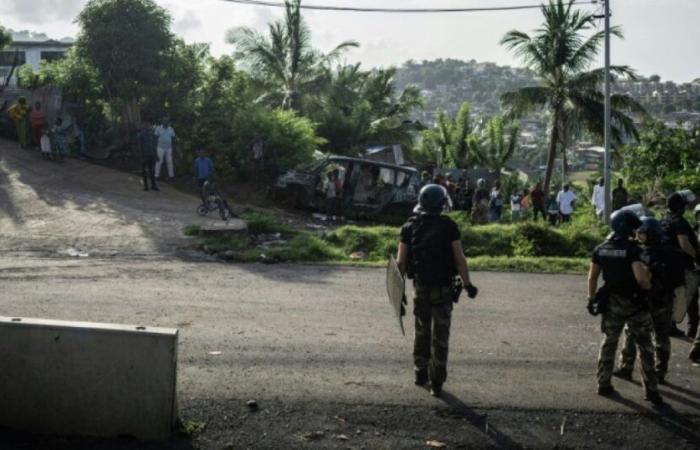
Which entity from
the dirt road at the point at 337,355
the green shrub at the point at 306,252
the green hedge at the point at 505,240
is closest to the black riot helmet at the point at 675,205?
the dirt road at the point at 337,355

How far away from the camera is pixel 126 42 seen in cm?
2309

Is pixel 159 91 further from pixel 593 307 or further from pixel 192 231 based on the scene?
pixel 593 307

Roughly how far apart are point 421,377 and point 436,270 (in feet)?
3.40

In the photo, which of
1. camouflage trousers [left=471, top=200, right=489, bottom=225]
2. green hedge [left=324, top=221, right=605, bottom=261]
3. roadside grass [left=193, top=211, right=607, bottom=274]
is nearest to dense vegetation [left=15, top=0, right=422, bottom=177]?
camouflage trousers [left=471, top=200, right=489, bottom=225]

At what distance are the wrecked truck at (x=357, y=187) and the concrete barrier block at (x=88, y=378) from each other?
50.8 feet

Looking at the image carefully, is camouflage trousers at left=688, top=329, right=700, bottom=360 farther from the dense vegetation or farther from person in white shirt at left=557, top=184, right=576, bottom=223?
the dense vegetation

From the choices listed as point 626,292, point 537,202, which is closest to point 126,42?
Answer: point 537,202

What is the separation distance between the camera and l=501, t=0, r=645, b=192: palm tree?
32.8m

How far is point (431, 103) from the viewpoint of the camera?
175125mm

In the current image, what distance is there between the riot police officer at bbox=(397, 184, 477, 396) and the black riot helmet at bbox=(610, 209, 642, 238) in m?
1.34

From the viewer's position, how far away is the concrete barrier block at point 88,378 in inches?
248

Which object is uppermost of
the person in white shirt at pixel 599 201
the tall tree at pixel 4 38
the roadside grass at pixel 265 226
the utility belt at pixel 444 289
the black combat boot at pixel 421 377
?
the tall tree at pixel 4 38

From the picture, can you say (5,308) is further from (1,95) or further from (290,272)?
→ (1,95)

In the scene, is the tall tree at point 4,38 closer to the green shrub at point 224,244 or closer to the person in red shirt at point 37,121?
the person in red shirt at point 37,121
